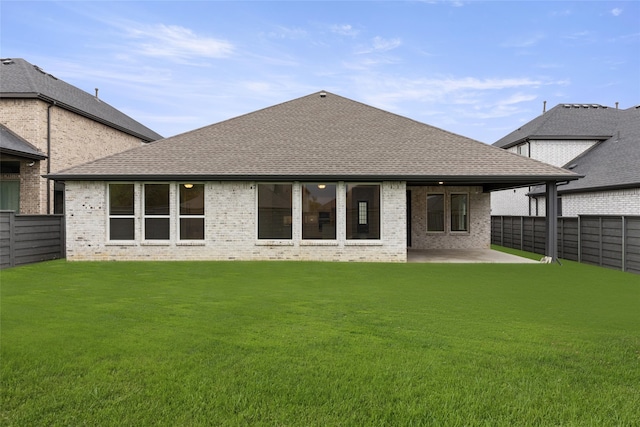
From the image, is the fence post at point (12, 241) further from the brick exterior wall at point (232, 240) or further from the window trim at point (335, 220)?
the window trim at point (335, 220)

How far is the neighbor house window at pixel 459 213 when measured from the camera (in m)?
18.0

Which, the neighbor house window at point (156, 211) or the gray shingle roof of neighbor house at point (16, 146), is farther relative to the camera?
the gray shingle roof of neighbor house at point (16, 146)

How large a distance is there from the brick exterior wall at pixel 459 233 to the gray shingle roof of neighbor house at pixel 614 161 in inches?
187

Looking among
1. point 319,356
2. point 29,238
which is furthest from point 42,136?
point 319,356

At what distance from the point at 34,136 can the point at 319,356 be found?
62.6 feet

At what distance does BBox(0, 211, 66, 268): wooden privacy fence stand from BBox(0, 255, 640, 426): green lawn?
418 cm

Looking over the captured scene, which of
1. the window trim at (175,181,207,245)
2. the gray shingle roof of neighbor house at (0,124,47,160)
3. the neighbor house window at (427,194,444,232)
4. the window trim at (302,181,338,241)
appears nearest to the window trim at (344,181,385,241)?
the window trim at (302,181,338,241)

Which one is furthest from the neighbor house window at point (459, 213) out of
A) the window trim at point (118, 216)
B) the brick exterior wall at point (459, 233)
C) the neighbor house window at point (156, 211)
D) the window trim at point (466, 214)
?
the window trim at point (118, 216)

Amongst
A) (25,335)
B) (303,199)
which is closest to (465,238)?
(303,199)

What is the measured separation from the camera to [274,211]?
528 inches

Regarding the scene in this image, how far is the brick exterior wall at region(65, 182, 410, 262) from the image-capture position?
13211mm

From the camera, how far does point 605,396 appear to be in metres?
3.38

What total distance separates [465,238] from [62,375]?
1703 centimetres

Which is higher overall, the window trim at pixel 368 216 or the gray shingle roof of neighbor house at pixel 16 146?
the gray shingle roof of neighbor house at pixel 16 146
